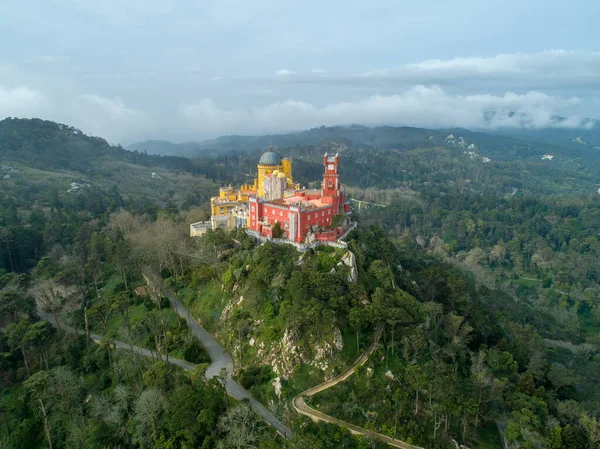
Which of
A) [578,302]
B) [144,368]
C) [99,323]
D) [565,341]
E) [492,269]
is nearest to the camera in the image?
[144,368]

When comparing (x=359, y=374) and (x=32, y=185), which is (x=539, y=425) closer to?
(x=359, y=374)

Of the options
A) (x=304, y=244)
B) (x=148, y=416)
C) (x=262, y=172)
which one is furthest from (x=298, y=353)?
(x=262, y=172)

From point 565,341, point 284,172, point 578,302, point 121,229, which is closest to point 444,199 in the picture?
point 578,302

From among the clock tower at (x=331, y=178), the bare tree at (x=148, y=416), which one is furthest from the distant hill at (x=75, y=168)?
the bare tree at (x=148, y=416)

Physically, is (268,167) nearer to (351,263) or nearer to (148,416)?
(351,263)

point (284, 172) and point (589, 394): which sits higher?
point (284, 172)

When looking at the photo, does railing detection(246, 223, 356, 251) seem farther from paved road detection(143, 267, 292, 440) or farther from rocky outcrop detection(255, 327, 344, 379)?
paved road detection(143, 267, 292, 440)
